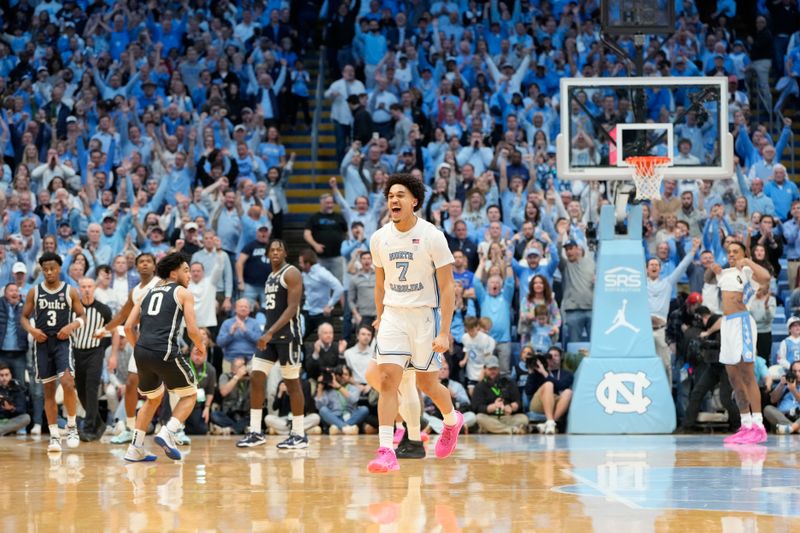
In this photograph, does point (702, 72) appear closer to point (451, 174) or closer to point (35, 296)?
point (451, 174)

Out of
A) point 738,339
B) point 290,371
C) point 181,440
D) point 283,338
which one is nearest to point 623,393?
point 738,339

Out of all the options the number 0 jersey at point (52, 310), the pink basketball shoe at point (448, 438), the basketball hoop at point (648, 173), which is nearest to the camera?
the pink basketball shoe at point (448, 438)

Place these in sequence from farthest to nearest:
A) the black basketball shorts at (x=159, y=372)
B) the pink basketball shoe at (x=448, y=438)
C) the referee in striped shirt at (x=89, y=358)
Result: the referee in striped shirt at (x=89, y=358) → the black basketball shorts at (x=159, y=372) → the pink basketball shoe at (x=448, y=438)

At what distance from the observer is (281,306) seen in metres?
12.9

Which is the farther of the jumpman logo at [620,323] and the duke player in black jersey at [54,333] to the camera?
the jumpman logo at [620,323]

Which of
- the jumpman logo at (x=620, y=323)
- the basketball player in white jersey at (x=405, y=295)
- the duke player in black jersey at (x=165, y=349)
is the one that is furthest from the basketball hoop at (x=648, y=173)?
the duke player in black jersey at (x=165, y=349)

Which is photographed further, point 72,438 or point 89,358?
point 89,358

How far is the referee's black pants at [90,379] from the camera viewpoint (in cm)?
1480

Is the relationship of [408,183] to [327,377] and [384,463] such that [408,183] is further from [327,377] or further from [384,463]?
[327,377]

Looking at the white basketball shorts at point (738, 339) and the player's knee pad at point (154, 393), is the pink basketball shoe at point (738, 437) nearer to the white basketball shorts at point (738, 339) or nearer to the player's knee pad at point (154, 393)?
the white basketball shorts at point (738, 339)

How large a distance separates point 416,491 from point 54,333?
656 centimetres

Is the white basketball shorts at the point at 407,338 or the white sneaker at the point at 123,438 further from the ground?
the white basketball shorts at the point at 407,338

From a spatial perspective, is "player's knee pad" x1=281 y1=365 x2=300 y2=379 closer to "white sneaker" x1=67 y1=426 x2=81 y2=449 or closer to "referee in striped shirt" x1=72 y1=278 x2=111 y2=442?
"white sneaker" x1=67 y1=426 x2=81 y2=449

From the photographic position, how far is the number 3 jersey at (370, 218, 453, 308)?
31.9 ft
